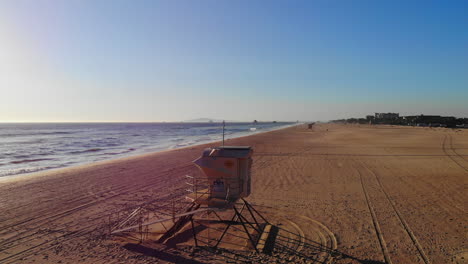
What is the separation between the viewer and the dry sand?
760cm

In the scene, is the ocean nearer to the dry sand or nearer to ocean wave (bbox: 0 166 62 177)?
ocean wave (bbox: 0 166 62 177)

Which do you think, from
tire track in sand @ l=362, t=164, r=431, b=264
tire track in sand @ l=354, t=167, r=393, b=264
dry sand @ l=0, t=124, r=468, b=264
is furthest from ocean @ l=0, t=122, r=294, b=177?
tire track in sand @ l=362, t=164, r=431, b=264

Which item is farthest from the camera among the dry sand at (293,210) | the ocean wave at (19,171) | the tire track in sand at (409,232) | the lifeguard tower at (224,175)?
the ocean wave at (19,171)

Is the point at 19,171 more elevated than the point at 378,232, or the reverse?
the point at 378,232

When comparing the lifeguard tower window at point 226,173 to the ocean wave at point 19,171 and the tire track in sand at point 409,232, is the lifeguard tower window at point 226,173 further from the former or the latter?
the ocean wave at point 19,171

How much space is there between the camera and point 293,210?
11016 millimetres

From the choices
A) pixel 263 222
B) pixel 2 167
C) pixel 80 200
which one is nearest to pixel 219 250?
pixel 263 222

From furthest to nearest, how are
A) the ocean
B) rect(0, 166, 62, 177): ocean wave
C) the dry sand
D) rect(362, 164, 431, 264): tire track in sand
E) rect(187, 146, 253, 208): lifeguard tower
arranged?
the ocean
rect(0, 166, 62, 177): ocean wave
rect(187, 146, 253, 208): lifeguard tower
the dry sand
rect(362, 164, 431, 264): tire track in sand

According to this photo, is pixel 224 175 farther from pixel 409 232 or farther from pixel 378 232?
pixel 409 232

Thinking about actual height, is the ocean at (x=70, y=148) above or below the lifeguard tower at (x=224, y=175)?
below

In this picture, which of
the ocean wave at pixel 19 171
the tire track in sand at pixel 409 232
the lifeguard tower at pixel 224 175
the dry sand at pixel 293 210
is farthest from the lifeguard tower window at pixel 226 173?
the ocean wave at pixel 19 171

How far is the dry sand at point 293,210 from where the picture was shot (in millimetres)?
7598

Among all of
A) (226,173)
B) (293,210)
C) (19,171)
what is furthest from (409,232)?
(19,171)

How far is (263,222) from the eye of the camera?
32.2 ft
